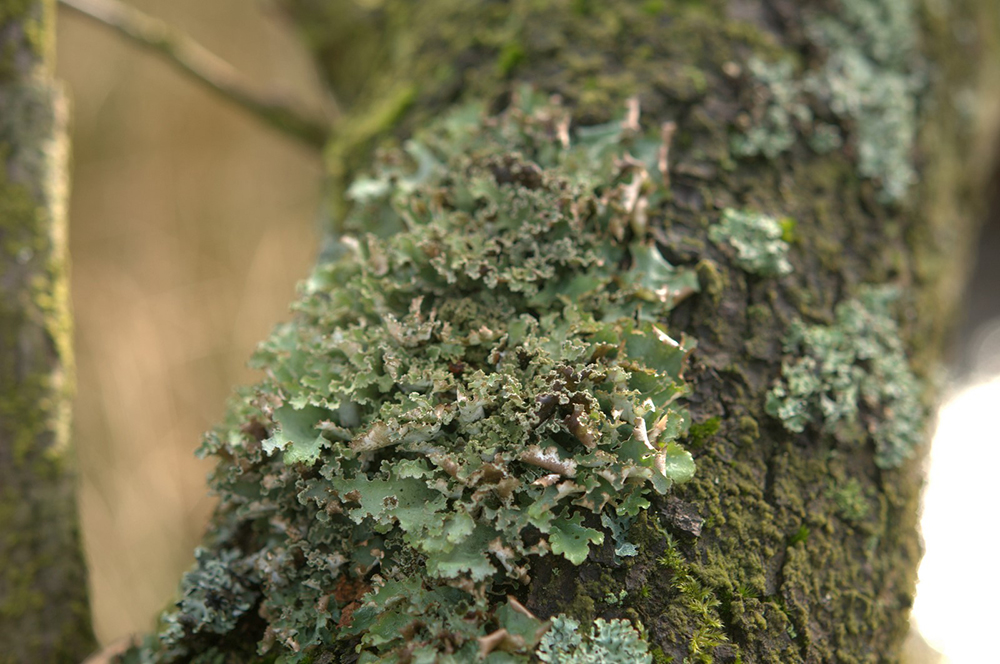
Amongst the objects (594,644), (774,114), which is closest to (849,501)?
(594,644)

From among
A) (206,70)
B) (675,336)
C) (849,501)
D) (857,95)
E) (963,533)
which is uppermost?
(857,95)

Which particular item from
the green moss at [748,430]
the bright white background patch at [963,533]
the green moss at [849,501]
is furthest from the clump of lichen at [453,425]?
the bright white background patch at [963,533]

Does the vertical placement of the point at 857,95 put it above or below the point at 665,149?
above

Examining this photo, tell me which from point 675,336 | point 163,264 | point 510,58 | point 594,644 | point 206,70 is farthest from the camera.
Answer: point 163,264

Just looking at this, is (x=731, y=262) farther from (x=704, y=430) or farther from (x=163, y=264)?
(x=163, y=264)

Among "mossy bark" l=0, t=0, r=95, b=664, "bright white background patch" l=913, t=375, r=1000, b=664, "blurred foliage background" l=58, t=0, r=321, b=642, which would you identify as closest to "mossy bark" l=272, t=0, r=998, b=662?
"mossy bark" l=0, t=0, r=95, b=664

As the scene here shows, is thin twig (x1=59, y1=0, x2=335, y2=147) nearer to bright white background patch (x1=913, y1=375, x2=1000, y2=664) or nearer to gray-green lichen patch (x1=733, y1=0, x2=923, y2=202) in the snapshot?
gray-green lichen patch (x1=733, y1=0, x2=923, y2=202)

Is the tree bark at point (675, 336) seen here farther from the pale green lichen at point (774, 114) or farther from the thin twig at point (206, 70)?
the thin twig at point (206, 70)
